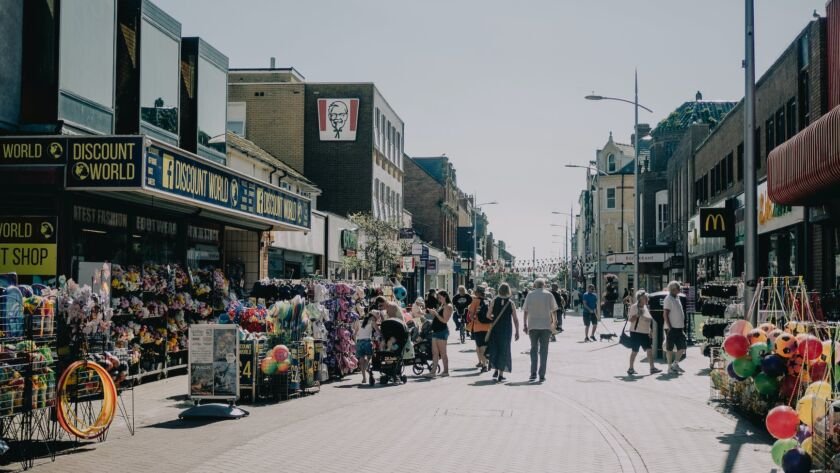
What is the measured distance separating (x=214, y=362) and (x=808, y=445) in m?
8.10

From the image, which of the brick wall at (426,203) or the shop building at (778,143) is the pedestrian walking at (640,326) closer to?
the shop building at (778,143)

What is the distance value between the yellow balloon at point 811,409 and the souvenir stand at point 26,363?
7.02 metres

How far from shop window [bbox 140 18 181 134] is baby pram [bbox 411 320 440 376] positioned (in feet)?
22.0

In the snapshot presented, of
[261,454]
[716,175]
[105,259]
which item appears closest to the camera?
[261,454]

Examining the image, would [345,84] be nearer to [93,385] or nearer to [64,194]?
[64,194]

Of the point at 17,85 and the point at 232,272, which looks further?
the point at 232,272

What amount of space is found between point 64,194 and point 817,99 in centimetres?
1549

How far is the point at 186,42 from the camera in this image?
20719mm

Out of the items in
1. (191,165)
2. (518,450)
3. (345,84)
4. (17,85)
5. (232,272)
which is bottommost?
(518,450)

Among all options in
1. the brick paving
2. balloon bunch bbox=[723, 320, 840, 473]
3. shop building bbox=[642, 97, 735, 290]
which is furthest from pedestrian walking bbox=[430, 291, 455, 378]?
shop building bbox=[642, 97, 735, 290]

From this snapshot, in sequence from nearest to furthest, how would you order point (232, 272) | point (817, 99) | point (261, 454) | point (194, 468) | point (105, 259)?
point (194, 468) < point (261, 454) < point (105, 259) < point (817, 99) < point (232, 272)

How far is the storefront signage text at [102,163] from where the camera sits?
13.9 m

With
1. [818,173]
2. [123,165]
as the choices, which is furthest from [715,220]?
[123,165]

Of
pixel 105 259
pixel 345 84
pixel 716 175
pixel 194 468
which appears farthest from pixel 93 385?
pixel 345 84
